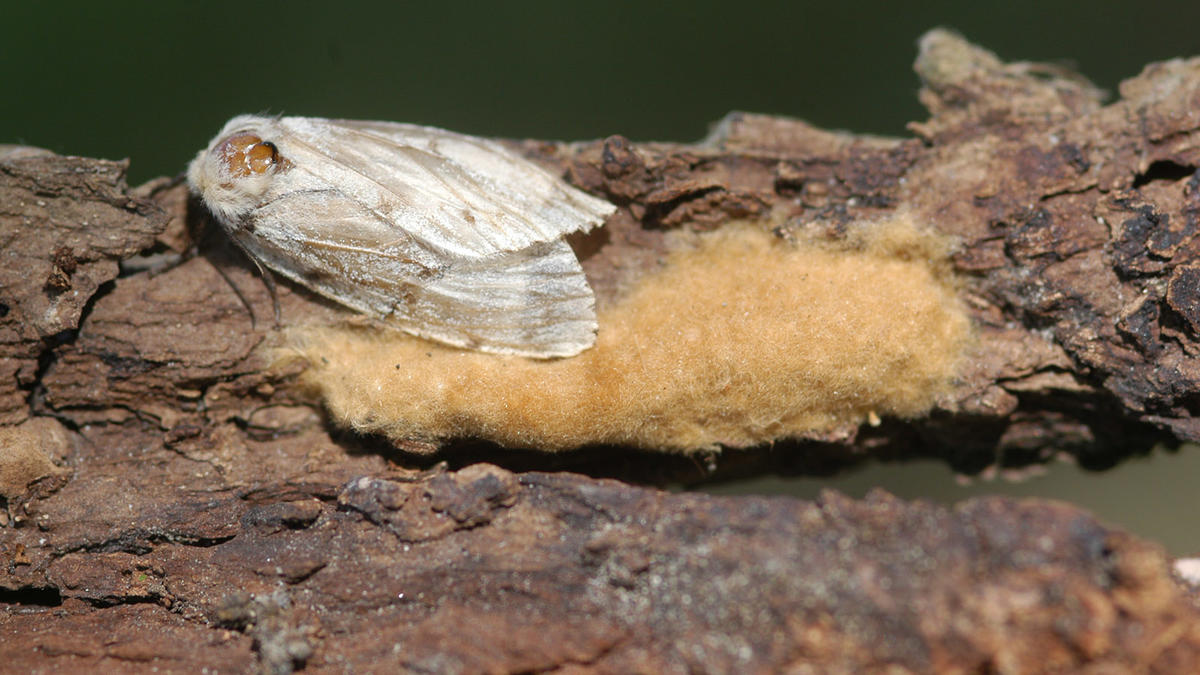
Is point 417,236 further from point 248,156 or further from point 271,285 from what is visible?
point 248,156

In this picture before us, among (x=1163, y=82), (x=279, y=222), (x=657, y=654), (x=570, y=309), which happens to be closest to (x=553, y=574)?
(x=657, y=654)

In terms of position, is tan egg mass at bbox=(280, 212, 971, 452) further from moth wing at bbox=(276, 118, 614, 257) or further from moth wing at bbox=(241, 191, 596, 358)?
moth wing at bbox=(276, 118, 614, 257)

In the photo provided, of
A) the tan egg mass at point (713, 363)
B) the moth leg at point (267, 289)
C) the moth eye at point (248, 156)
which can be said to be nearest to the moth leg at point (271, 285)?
the moth leg at point (267, 289)

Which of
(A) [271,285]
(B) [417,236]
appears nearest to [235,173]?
(A) [271,285]

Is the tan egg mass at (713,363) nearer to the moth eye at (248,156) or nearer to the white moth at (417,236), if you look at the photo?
the white moth at (417,236)

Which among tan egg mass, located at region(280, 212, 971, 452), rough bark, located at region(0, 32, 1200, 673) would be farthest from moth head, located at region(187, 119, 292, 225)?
tan egg mass, located at region(280, 212, 971, 452)

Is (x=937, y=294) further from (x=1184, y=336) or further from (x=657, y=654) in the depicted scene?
(x=657, y=654)
